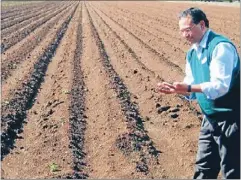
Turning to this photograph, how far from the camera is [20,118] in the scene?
821 cm

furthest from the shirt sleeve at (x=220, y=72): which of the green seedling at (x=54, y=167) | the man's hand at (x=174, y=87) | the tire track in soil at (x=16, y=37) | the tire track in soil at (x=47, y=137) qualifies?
the tire track in soil at (x=16, y=37)

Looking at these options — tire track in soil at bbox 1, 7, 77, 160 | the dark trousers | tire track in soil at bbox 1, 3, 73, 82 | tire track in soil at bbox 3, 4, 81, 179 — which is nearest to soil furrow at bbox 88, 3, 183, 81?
tire track in soil at bbox 3, 4, 81, 179

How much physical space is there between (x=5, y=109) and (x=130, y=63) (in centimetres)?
495

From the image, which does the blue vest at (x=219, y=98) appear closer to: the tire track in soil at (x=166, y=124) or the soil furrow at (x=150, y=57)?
the tire track in soil at (x=166, y=124)

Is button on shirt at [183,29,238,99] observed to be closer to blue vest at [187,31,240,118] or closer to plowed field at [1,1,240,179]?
blue vest at [187,31,240,118]

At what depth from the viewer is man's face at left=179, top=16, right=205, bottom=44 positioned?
13.0 feet

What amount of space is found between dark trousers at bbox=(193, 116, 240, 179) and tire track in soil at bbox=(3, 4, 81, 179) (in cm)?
191

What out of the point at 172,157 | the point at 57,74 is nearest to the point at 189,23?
the point at 172,157

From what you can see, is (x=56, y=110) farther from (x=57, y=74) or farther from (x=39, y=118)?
(x=57, y=74)

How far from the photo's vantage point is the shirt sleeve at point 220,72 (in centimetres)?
381

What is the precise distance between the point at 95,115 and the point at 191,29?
4488mm

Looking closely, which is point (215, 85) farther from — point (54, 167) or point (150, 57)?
point (150, 57)

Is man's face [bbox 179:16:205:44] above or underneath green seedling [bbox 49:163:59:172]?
above

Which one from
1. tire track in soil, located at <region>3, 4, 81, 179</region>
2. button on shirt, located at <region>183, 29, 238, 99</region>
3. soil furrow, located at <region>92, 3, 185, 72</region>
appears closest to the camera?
button on shirt, located at <region>183, 29, 238, 99</region>
